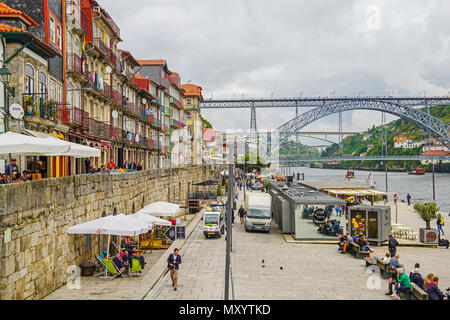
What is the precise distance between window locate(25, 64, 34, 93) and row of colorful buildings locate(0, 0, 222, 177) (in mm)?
11

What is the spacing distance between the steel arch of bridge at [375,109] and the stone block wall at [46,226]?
275 ft

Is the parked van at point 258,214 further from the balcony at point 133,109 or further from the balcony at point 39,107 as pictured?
the balcony at point 133,109

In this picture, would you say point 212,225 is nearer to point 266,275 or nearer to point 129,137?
point 266,275

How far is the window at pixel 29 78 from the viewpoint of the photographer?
15898 mm

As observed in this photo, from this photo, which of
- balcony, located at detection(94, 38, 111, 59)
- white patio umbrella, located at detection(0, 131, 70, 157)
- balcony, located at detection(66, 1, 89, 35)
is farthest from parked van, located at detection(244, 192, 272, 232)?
white patio umbrella, located at detection(0, 131, 70, 157)

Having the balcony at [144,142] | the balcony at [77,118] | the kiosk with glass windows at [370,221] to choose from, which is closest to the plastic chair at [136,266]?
the balcony at [77,118]

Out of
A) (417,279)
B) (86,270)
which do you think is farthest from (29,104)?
(417,279)

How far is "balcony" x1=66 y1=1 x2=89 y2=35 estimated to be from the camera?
21297 mm

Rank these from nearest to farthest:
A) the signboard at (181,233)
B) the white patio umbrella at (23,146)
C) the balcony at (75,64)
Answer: the white patio umbrella at (23,146) < the signboard at (181,233) < the balcony at (75,64)

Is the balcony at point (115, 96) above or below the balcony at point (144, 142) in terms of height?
above

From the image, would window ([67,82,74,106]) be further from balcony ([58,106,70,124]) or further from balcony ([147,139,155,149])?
balcony ([147,139,155,149])

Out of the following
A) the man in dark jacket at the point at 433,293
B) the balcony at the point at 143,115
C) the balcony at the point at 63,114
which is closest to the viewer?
the man in dark jacket at the point at 433,293

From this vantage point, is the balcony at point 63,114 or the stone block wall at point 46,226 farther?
the balcony at point 63,114

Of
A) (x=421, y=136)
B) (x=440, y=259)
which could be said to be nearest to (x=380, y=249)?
(x=440, y=259)
